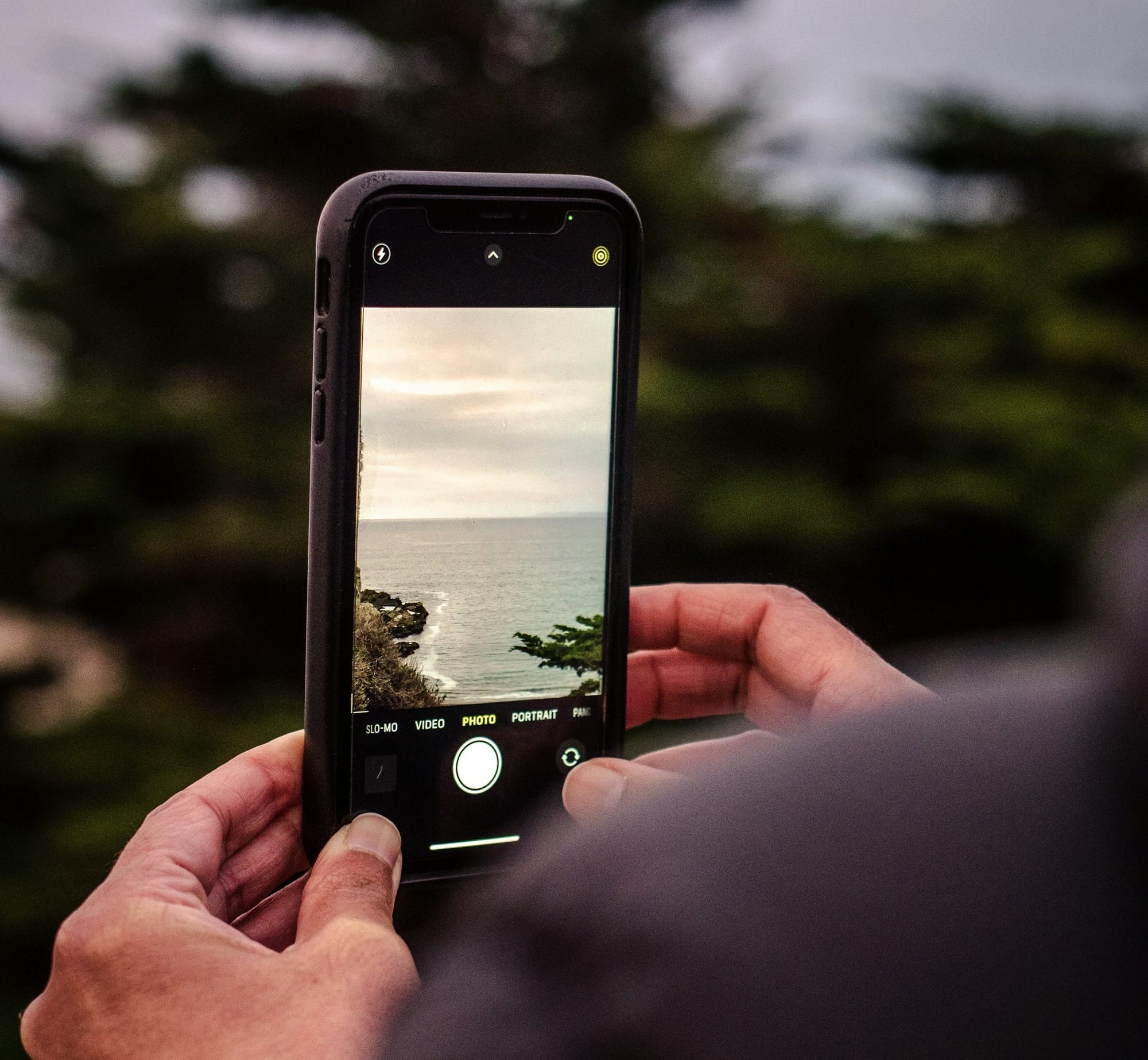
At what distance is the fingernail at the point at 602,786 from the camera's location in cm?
80

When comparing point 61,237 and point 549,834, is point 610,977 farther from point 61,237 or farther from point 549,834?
point 61,237

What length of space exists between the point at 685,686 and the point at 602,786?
0.76 ft

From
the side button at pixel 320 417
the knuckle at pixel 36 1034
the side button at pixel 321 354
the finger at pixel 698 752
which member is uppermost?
the side button at pixel 321 354

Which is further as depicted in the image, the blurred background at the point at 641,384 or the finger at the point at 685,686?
the blurred background at the point at 641,384

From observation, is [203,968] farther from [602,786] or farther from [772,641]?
[772,641]

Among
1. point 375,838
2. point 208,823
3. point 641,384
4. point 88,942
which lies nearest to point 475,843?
point 375,838

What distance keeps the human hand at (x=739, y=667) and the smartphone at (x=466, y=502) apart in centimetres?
7

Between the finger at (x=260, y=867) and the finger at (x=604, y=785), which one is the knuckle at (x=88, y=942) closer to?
the finger at (x=260, y=867)

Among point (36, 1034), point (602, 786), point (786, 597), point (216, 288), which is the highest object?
point (216, 288)

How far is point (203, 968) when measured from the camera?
622 millimetres

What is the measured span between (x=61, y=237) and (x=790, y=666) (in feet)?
8.15

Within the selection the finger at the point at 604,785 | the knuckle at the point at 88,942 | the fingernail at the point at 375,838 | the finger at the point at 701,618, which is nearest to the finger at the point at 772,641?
the finger at the point at 701,618

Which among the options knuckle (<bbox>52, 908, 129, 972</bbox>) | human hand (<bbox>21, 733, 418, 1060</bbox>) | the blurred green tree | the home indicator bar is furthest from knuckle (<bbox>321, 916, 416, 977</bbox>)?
the blurred green tree

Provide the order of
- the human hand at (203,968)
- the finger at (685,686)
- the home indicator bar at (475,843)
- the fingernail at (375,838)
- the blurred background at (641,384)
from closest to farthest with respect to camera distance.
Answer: the human hand at (203,968), the fingernail at (375,838), the home indicator bar at (475,843), the finger at (685,686), the blurred background at (641,384)
